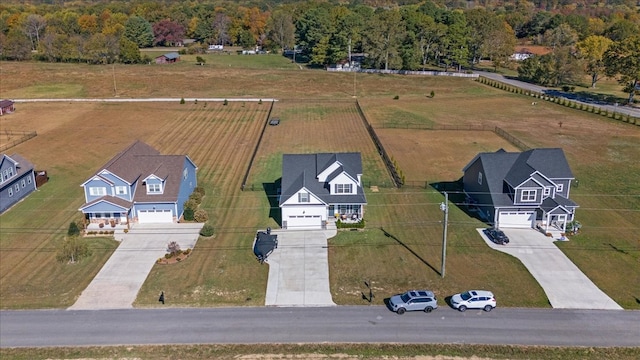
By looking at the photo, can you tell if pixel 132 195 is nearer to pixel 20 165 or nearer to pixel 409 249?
pixel 20 165

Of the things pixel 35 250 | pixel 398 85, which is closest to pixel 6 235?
pixel 35 250

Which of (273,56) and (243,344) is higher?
(273,56)

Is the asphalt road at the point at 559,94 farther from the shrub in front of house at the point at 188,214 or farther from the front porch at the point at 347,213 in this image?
the shrub in front of house at the point at 188,214

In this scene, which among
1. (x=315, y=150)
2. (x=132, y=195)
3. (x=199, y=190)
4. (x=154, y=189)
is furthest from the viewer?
(x=315, y=150)

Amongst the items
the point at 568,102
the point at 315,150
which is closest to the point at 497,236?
the point at 315,150

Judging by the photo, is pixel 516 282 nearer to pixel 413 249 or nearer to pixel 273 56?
pixel 413 249

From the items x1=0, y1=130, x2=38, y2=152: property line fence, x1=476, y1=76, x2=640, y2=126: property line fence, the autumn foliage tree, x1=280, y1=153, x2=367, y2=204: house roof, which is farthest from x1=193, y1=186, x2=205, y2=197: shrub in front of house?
the autumn foliage tree
